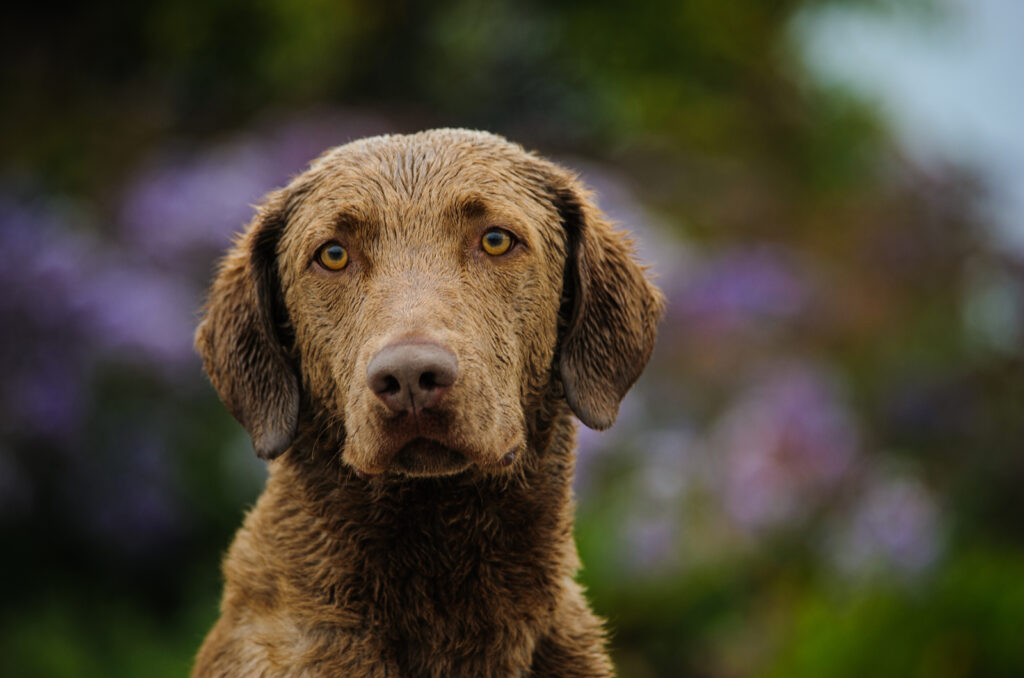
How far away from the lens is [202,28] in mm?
12734

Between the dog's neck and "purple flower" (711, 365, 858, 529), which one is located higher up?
"purple flower" (711, 365, 858, 529)

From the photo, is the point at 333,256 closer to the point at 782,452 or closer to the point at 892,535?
the point at 892,535

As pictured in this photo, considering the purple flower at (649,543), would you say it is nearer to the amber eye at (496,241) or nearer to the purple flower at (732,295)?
the purple flower at (732,295)

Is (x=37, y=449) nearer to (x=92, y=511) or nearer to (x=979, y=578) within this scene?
(x=92, y=511)

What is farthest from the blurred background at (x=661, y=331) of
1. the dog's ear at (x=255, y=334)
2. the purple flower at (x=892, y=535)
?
the dog's ear at (x=255, y=334)

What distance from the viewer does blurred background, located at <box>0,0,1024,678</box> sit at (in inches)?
273

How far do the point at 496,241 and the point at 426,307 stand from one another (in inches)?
15.5

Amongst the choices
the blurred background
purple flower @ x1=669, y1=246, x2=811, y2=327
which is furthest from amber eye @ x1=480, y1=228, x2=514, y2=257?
purple flower @ x1=669, y1=246, x2=811, y2=327

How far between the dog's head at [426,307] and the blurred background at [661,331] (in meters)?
3.27

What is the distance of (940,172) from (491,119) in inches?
256

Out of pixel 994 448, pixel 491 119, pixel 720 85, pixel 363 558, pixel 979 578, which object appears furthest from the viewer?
pixel 720 85

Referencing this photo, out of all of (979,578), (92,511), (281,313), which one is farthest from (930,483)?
(281,313)

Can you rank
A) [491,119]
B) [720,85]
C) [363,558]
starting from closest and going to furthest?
[363,558]
[491,119]
[720,85]

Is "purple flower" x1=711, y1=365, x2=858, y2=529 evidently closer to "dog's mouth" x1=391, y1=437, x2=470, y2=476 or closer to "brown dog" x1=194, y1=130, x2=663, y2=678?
"brown dog" x1=194, y1=130, x2=663, y2=678
